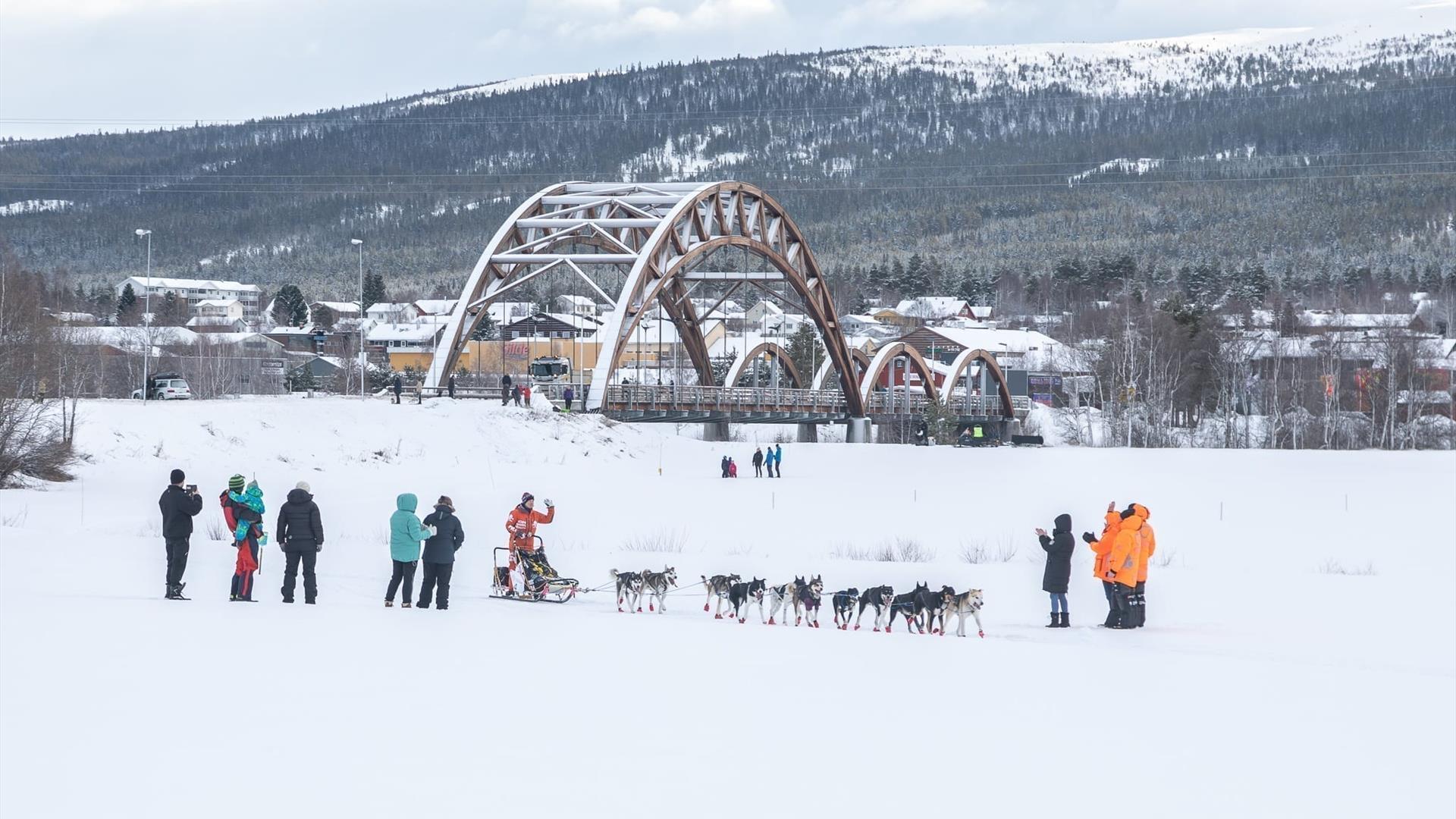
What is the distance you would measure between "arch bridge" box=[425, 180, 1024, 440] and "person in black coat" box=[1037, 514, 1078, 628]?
36.8m

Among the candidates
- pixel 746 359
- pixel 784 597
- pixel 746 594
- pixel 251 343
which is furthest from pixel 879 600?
pixel 251 343

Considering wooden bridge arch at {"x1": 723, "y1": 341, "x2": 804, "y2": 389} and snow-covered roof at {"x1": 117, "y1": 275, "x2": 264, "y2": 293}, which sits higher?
snow-covered roof at {"x1": 117, "y1": 275, "x2": 264, "y2": 293}

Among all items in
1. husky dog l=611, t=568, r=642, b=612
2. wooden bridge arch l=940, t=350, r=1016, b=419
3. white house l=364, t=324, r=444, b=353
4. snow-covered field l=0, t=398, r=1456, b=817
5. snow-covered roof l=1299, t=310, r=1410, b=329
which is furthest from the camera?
white house l=364, t=324, r=444, b=353

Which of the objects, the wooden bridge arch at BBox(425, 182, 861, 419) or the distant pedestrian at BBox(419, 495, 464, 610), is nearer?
the distant pedestrian at BBox(419, 495, 464, 610)

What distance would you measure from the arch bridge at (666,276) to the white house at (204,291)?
4040 inches

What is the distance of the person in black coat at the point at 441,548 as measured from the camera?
55.0ft

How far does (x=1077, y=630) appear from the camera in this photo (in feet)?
55.9

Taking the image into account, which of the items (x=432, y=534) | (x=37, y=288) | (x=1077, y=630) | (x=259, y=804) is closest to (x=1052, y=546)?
(x=1077, y=630)

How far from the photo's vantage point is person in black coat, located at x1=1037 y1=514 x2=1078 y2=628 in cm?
1675

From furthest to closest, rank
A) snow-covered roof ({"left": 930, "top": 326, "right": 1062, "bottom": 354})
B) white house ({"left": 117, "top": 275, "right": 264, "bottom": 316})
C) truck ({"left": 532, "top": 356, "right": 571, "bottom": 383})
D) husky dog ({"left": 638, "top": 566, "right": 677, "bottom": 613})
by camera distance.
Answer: white house ({"left": 117, "top": 275, "right": 264, "bottom": 316}) → snow-covered roof ({"left": 930, "top": 326, "right": 1062, "bottom": 354}) → truck ({"left": 532, "top": 356, "right": 571, "bottom": 383}) → husky dog ({"left": 638, "top": 566, "right": 677, "bottom": 613})

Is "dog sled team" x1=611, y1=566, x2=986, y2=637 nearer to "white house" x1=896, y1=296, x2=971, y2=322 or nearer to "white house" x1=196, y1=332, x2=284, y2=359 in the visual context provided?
"white house" x1=196, y1=332, x2=284, y2=359

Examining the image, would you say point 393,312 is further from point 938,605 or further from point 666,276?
point 938,605

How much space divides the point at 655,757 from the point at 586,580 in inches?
420

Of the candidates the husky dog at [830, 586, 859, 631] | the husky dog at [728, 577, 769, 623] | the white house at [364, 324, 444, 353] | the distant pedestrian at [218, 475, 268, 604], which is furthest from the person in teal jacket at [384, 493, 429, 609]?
the white house at [364, 324, 444, 353]
